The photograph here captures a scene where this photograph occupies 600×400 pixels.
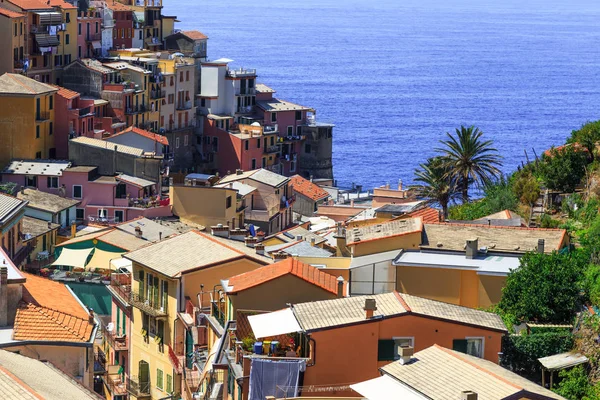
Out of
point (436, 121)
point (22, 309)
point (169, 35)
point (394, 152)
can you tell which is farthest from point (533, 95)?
point (22, 309)

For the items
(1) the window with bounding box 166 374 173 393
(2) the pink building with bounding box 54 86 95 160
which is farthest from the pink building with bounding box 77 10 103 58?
(1) the window with bounding box 166 374 173 393

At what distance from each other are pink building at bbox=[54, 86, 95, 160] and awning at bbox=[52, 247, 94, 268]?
95.1 ft

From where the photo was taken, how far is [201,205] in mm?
75938

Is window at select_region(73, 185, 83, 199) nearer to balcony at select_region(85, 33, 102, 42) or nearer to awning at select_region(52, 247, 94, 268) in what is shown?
awning at select_region(52, 247, 94, 268)

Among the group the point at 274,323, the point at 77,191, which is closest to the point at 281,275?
the point at 274,323

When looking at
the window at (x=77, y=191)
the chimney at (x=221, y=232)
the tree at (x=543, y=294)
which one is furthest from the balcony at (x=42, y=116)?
the tree at (x=543, y=294)

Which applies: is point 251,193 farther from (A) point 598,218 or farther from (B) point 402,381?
(B) point 402,381

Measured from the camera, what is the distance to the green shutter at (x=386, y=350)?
93.0 feet

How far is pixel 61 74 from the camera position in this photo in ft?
329

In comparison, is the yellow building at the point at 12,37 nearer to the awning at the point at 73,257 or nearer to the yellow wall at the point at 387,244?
the awning at the point at 73,257

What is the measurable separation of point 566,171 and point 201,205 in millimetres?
31763

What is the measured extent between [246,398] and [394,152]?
114 metres

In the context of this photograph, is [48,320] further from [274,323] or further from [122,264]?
[122,264]

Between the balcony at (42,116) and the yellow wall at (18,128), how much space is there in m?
0.28
